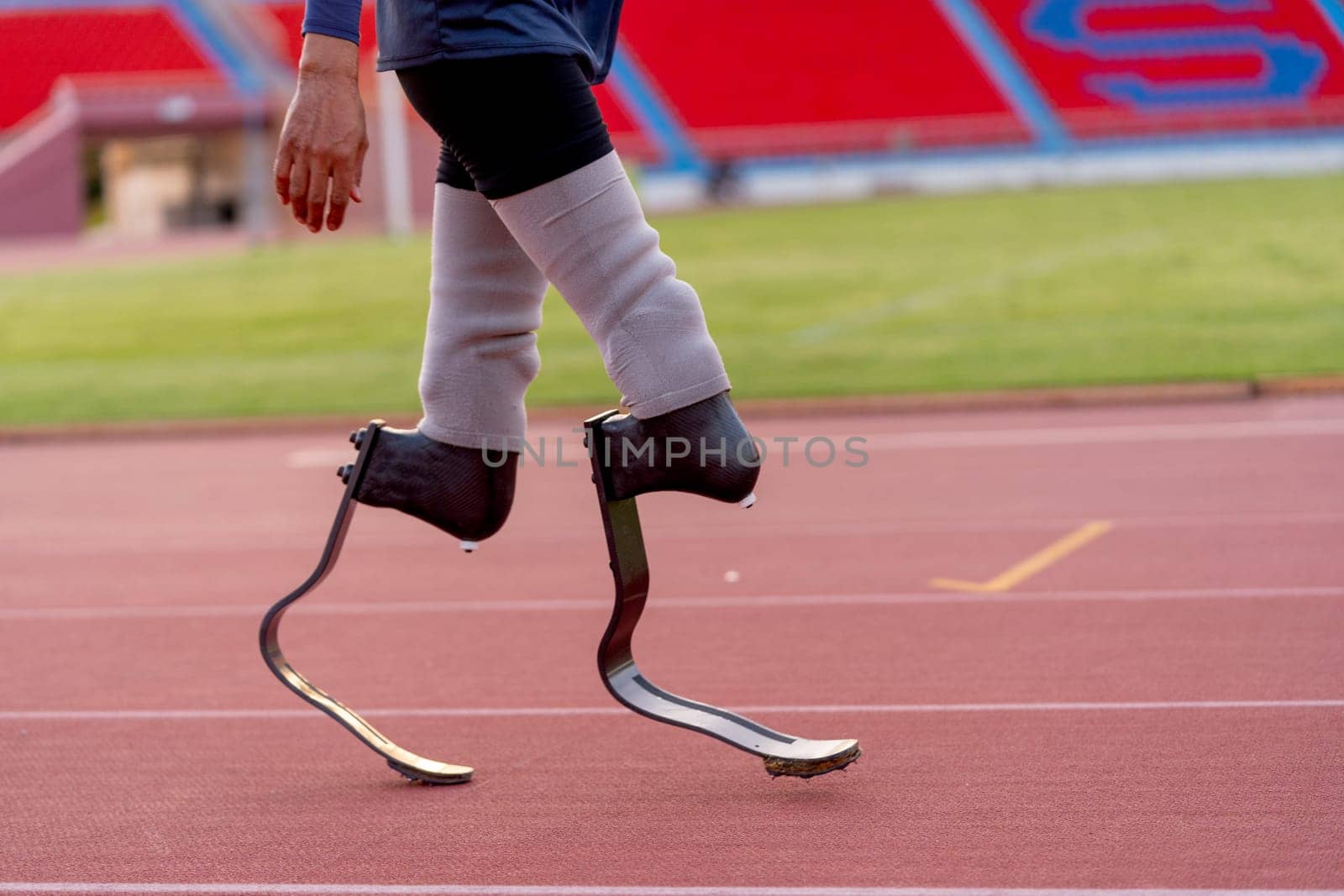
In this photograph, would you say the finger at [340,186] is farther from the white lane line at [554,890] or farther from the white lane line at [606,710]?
the white lane line at [606,710]

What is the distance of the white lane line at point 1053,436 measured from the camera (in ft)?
30.5

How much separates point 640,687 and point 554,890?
22.0 inches

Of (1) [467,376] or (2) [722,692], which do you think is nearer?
(1) [467,376]

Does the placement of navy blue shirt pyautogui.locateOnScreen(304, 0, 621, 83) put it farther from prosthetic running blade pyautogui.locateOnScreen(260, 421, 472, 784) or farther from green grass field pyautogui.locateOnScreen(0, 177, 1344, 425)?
green grass field pyautogui.locateOnScreen(0, 177, 1344, 425)

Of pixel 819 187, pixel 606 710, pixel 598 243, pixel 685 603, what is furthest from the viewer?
pixel 819 187

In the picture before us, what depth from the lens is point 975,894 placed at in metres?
2.70

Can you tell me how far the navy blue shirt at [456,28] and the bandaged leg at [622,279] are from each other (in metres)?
0.21

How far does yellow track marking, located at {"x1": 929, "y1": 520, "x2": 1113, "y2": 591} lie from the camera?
18.6 ft

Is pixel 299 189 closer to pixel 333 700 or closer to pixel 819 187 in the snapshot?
pixel 333 700

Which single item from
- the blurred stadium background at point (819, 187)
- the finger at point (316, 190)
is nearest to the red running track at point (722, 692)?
the finger at point (316, 190)

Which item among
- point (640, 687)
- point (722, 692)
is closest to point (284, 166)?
point (640, 687)

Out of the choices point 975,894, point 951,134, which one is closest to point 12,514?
point 975,894

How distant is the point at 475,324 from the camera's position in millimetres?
3287

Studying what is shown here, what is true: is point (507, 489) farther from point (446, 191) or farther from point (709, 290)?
point (709, 290)
